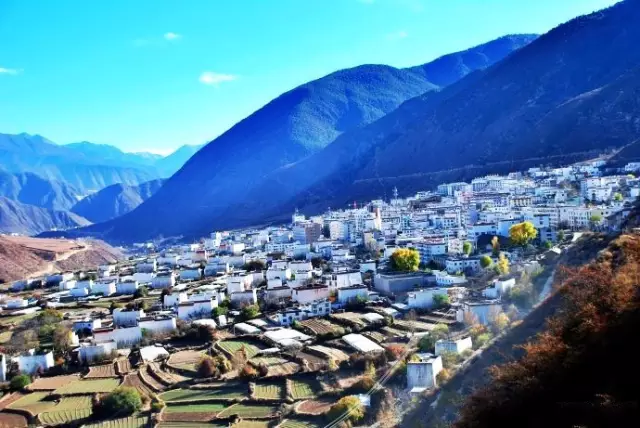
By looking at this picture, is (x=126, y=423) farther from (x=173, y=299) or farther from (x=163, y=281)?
(x=163, y=281)

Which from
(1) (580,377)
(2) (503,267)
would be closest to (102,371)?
(2) (503,267)

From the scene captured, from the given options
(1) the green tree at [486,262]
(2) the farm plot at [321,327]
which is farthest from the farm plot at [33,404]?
(1) the green tree at [486,262]

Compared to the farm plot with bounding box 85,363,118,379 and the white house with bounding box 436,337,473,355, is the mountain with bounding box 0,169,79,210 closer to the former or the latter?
the farm plot with bounding box 85,363,118,379

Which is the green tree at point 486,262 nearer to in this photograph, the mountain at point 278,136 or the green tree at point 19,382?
the green tree at point 19,382

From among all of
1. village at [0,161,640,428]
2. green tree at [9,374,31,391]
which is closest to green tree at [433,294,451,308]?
village at [0,161,640,428]

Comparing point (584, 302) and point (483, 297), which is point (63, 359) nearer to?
point (483, 297)

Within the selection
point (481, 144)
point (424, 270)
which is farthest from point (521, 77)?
point (424, 270)
